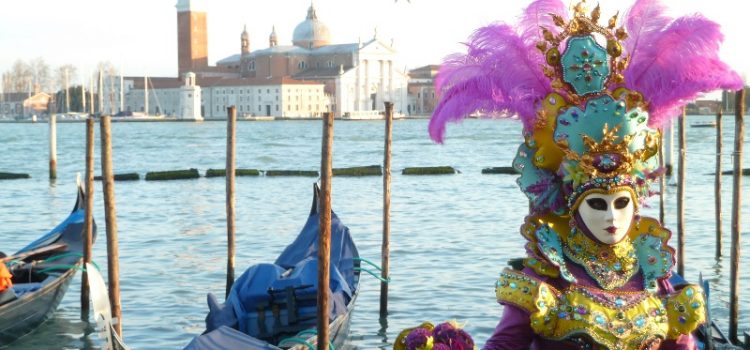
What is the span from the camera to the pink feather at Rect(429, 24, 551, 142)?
281 cm

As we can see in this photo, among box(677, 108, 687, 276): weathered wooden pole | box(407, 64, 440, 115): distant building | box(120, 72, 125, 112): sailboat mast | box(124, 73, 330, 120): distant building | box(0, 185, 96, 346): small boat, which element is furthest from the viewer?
box(407, 64, 440, 115): distant building

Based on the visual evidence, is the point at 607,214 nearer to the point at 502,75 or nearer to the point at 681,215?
the point at 502,75

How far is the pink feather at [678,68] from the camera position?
2.75 m

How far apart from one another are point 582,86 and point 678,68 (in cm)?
25

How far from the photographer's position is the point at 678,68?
9.08 feet

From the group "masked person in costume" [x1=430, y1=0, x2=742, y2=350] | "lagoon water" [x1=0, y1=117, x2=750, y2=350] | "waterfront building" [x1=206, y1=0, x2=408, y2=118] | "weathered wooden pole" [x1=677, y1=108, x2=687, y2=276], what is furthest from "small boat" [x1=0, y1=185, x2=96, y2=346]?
"waterfront building" [x1=206, y1=0, x2=408, y2=118]

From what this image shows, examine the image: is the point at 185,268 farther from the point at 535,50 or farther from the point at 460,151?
the point at 460,151

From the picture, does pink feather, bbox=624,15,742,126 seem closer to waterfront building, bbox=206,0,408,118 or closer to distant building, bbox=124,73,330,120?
distant building, bbox=124,73,330,120

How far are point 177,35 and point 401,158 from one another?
65918 millimetres

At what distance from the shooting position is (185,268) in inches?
408

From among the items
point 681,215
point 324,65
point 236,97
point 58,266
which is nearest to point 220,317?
point 58,266

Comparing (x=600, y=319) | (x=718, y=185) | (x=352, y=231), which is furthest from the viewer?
(x=352, y=231)

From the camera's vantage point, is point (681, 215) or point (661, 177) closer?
point (661, 177)

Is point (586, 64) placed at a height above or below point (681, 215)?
above
